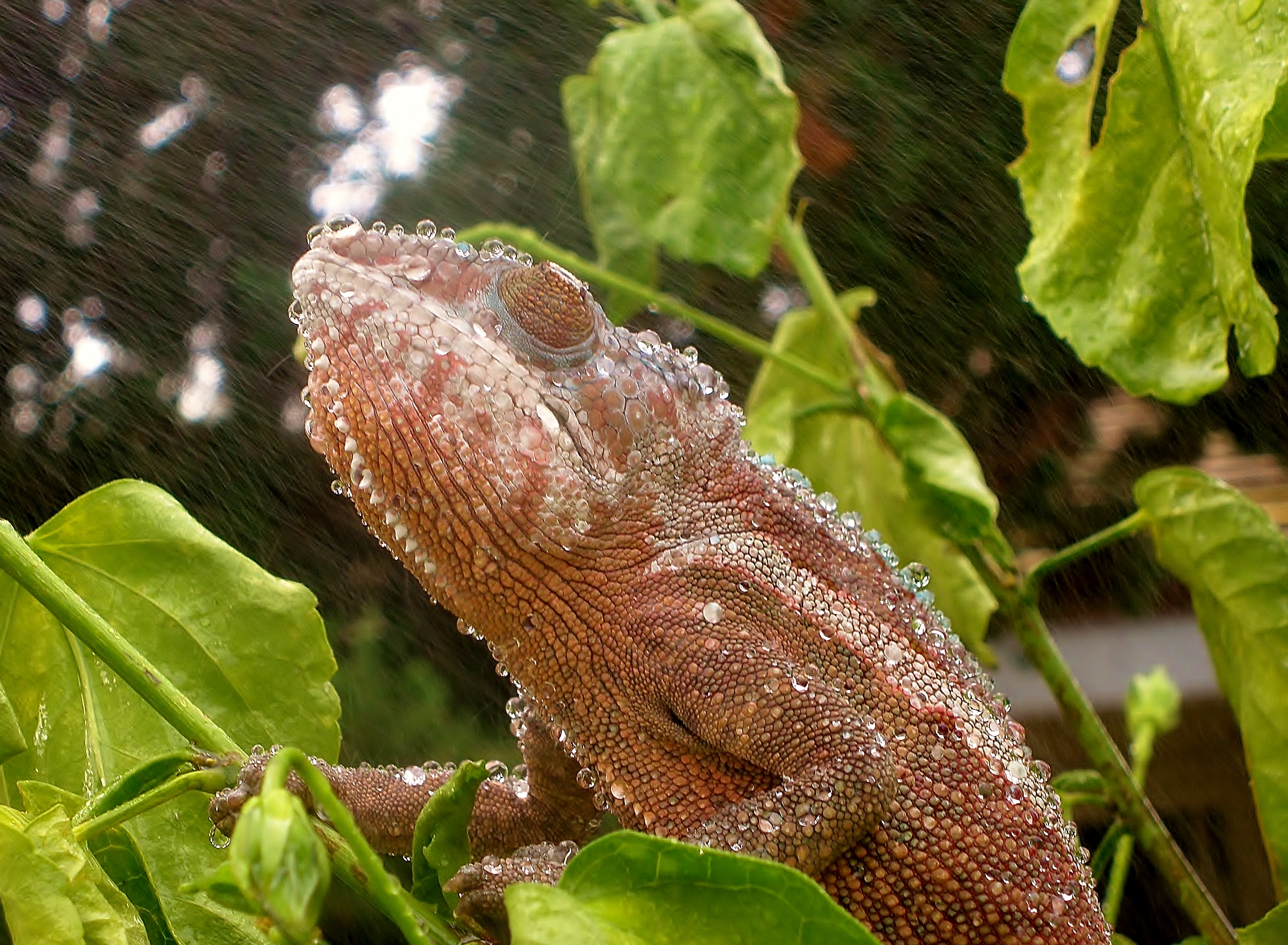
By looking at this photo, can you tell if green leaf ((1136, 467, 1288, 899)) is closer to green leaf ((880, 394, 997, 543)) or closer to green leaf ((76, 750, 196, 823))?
green leaf ((880, 394, 997, 543))

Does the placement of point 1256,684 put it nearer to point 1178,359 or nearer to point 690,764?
point 1178,359

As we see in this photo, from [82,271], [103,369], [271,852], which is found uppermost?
[271,852]

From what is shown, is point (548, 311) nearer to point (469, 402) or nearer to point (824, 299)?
point (469, 402)

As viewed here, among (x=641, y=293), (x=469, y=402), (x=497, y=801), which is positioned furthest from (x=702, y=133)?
(x=497, y=801)

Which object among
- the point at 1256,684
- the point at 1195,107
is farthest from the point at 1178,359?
the point at 1256,684

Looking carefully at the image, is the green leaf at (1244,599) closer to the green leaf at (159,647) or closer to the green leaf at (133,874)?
the green leaf at (159,647)

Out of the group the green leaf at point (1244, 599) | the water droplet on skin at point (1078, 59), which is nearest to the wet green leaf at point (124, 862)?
the green leaf at point (1244, 599)
